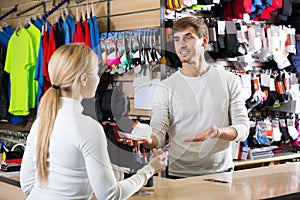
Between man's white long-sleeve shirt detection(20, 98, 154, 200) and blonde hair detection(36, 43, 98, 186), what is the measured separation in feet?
0.07

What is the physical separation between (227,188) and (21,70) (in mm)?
3581

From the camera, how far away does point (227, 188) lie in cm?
250

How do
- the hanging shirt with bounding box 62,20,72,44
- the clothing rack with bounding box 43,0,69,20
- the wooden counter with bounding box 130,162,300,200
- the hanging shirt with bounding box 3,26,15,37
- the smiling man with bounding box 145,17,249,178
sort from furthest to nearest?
the hanging shirt with bounding box 3,26,15,37 → the clothing rack with bounding box 43,0,69,20 → the hanging shirt with bounding box 62,20,72,44 → the smiling man with bounding box 145,17,249,178 → the wooden counter with bounding box 130,162,300,200

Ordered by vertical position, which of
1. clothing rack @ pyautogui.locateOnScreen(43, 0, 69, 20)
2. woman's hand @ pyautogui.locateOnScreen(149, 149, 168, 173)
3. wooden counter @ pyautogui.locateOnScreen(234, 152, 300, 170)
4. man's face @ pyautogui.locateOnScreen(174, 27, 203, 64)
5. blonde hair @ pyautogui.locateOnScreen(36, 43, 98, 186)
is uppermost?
clothing rack @ pyautogui.locateOnScreen(43, 0, 69, 20)

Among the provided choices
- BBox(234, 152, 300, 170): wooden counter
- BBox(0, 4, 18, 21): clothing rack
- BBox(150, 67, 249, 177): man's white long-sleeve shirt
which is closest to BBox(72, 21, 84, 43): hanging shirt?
BBox(0, 4, 18, 21): clothing rack

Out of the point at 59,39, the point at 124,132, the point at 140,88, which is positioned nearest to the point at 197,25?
the point at 140,88

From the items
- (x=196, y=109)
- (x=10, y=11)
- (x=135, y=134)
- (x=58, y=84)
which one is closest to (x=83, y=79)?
(x=58, y=84)

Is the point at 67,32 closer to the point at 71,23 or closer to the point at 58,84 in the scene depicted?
the point at 71,23

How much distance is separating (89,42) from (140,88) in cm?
241

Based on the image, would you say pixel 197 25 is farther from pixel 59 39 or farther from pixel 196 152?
pixel 59 39

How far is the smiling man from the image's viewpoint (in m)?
2.98

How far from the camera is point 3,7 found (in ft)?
21.2

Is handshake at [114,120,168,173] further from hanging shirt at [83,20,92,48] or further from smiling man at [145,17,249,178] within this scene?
Answer: hanging shirt at [83,20,92,48]

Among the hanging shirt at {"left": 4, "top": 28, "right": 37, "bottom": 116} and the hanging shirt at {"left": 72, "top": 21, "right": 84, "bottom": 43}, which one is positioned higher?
the hanging shirt at {"left": 72, "top": 21, "right": 84, "bottom": 43}
